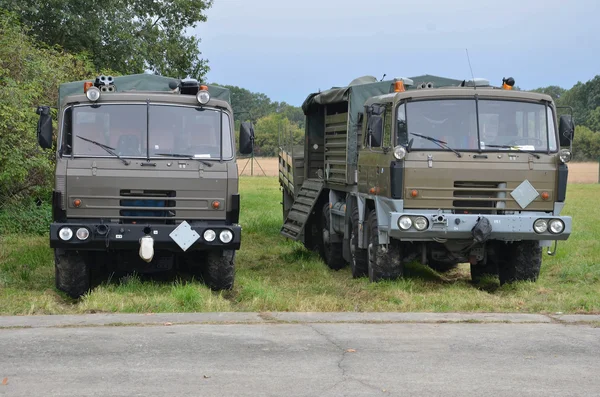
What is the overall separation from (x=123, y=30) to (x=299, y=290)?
1520cm

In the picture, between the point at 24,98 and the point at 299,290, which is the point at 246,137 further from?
the point at 24,98

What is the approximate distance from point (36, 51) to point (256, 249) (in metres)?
6.58

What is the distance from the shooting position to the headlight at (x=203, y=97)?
1103 cm

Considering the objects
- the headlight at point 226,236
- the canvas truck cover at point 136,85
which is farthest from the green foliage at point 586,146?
the headlight at point 226,236

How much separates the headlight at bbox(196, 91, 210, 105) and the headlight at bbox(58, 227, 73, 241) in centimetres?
226

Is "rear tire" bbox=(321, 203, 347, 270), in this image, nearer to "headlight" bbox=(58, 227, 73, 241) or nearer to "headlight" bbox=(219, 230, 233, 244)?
"headlight" bbox=(219, 230, 233, 244)

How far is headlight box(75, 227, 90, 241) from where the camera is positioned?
10.4 metres

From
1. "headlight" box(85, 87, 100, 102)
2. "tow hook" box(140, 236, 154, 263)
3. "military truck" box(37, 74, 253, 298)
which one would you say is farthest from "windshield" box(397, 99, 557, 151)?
"headlight" box(85, 87, 100, 102)

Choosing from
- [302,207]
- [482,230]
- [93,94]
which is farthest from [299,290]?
[302,207]

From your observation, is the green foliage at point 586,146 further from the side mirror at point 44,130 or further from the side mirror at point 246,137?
the side mirror at point 44,130

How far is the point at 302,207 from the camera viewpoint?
16547 mm

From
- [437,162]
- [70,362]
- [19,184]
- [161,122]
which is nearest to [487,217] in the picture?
[437,162]

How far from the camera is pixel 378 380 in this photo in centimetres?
643

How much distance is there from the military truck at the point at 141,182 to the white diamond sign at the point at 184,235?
0.01 m
